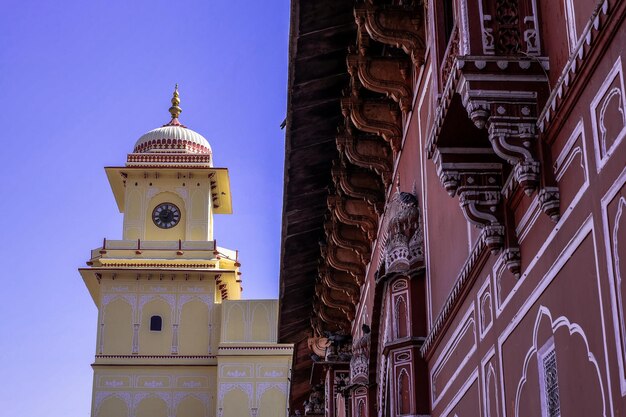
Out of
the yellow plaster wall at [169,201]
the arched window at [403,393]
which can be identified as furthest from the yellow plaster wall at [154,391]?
the arched window at [403,393]

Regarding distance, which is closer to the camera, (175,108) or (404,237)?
(404,237)

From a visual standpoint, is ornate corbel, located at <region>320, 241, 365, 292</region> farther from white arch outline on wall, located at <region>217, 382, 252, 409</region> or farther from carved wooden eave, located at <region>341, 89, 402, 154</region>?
white arch outline on wall, located at <region>217, 382, 252, 409</region>

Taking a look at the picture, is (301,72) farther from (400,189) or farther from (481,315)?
(481,315)

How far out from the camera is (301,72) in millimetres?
14328

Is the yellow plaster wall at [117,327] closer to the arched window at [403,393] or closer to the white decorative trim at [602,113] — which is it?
the arched window at [403,393]

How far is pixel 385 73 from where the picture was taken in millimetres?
13211

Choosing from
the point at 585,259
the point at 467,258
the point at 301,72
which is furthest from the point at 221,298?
the point at 585,259

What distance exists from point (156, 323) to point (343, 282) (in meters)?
32.5

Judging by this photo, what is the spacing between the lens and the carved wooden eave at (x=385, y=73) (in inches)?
516

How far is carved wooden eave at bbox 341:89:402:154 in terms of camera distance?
13.9m

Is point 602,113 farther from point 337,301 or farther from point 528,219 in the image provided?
point 337,301

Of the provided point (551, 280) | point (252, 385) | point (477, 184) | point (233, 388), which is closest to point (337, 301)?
point (477, 184)

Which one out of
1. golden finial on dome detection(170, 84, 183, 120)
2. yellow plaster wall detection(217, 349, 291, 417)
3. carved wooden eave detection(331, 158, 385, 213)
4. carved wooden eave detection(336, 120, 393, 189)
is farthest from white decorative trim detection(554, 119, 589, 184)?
golden finial on dome detection(170, 84, 183, 120)

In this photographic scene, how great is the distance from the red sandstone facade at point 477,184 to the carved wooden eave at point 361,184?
0.08 ft
